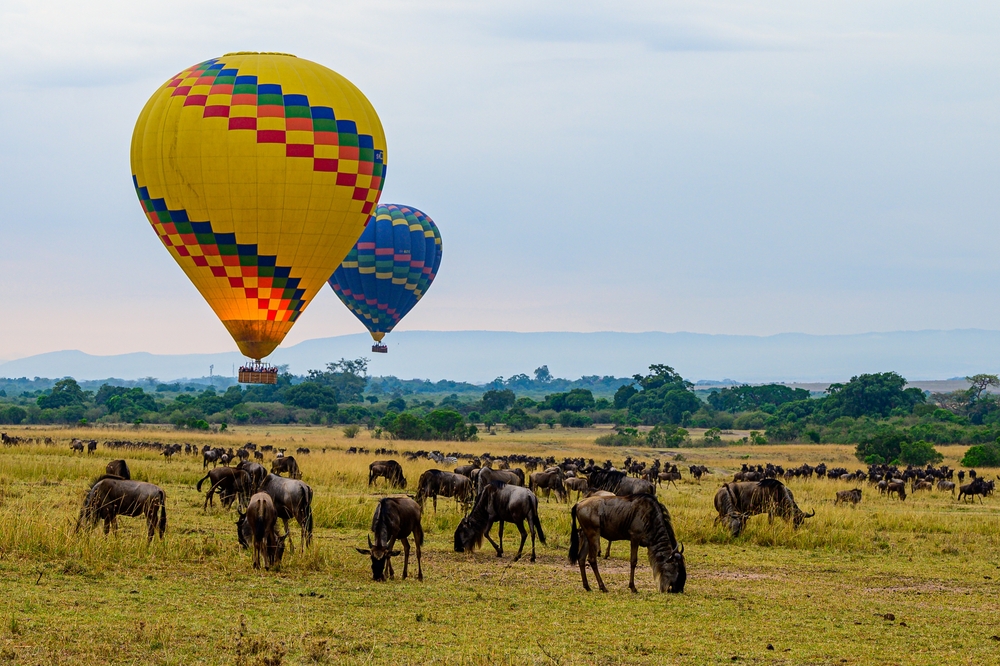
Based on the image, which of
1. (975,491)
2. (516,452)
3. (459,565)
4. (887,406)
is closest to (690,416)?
(887,406)

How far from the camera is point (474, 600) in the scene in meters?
14.9

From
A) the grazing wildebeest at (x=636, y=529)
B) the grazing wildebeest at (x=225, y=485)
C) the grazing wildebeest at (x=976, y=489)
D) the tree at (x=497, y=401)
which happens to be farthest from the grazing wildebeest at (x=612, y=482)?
the tree at (x=497, y=401)

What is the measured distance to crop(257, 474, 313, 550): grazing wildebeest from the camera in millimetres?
17641

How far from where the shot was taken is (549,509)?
28.0 meters

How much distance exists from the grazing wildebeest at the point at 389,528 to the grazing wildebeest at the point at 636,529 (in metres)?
2.61

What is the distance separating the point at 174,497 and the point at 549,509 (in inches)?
385

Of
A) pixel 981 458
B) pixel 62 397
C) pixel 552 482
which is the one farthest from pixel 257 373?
pixel 62 397

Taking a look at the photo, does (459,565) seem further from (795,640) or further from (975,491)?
(975,491)

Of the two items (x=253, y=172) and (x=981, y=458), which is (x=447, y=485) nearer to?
(x=253, y=172)

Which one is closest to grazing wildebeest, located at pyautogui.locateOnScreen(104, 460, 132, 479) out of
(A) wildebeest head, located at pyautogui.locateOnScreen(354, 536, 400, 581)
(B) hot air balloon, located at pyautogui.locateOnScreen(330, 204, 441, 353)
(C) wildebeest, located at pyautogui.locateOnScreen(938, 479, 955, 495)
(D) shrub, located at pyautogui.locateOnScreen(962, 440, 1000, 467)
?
(A) wildebeest head, located at pyautogui.locateOnScreen(354, 536, 400, 581)

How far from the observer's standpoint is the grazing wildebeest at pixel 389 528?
16.0 metres

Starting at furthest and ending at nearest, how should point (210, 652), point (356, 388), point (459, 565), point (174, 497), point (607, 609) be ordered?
point (356, 388), point (174, 497), point (459, 565), point (607, 609), point (210, 652)

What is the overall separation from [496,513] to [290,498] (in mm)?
3984

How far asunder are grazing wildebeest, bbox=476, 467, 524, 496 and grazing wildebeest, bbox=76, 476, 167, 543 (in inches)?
261
